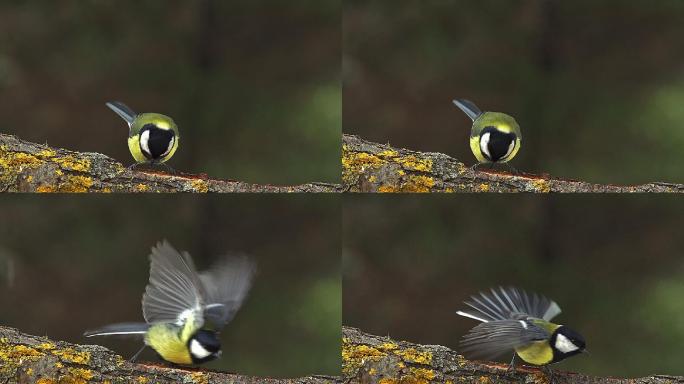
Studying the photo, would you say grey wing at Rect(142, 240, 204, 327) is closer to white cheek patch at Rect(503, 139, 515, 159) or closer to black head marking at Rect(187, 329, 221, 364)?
black head marking at Rect(187, 329, 221, 364)

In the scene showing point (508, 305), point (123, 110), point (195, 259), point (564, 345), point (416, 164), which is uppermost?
point (123, 110)

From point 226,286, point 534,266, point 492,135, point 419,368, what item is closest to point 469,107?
point 492,135

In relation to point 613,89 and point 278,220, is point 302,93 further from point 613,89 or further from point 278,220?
point 613,89

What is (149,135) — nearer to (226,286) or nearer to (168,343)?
(226,286)

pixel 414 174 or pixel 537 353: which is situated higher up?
pixel 414 174

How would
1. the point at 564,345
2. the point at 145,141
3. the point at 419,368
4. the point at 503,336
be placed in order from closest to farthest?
the point at 503,336 < the point at 564,345 < the point at 145,141 < the point at 419,368

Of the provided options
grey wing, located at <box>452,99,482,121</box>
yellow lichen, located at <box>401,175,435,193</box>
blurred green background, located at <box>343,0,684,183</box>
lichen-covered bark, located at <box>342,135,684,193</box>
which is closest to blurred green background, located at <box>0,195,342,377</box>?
lichen-covered bark, located at <box>342,135,684,193</box>
